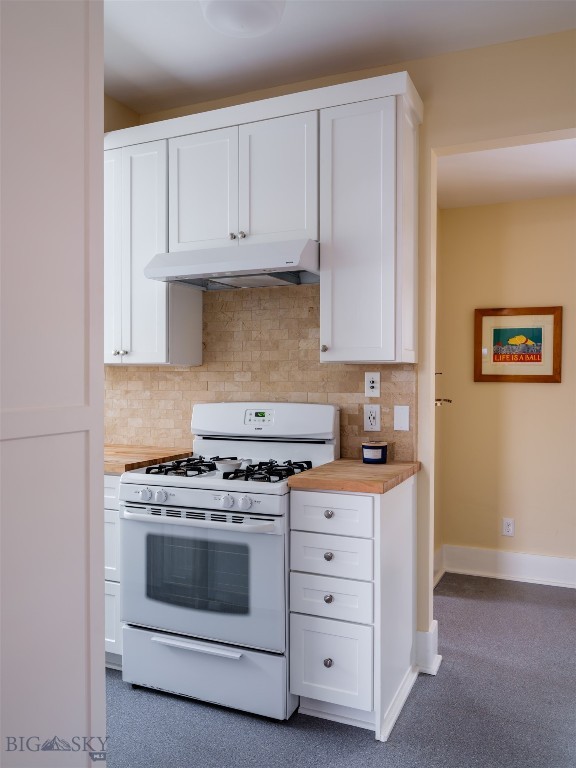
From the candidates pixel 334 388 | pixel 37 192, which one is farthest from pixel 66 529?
pixel 334 388

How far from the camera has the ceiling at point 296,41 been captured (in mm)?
2424

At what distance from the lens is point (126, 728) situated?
2348 mm

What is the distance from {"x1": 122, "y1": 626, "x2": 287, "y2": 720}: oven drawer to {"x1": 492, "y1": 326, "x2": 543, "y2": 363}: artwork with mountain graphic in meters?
2.73

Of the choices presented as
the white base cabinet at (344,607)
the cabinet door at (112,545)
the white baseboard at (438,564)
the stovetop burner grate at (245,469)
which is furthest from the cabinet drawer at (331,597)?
the white baseboard at (438,564)

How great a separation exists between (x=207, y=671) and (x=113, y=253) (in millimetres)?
2015

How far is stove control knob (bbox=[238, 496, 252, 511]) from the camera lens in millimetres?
2367

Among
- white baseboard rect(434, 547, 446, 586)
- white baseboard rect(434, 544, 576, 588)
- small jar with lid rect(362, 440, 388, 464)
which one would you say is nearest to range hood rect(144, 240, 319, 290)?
small jar with lid rect(362, 440, 388, 464)

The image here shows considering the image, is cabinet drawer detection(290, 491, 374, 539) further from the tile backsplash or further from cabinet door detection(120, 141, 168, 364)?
cabinet door detection(120, 141, 168, 364)

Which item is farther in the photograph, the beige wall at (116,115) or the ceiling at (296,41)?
the beige wall at (116,115)

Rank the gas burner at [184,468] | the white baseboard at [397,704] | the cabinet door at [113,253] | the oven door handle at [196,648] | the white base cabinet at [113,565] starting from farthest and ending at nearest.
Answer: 1. the cabinet door at [113,253]
2. the white base cabinet at [113,565]
3. the gas burner at [184,468]
4. the oven door handle at [196,648]
5. the white baseboard at [397,704]

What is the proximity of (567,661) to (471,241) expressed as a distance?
8.88 feet

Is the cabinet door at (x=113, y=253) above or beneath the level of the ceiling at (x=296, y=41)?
beneath

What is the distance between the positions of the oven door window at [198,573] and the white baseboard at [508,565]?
7.20ft

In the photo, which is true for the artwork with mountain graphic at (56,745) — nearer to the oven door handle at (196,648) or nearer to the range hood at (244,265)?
the oven door handle at (196,648)
